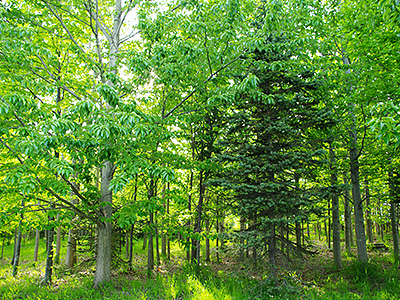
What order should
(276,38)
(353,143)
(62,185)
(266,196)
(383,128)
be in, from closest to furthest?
(383,128), (62,185), (266,196), (276,38), (353,143)

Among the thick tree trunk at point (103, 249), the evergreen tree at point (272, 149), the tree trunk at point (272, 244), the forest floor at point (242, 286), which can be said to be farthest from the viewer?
the thick tree trunk at point (103, 249)

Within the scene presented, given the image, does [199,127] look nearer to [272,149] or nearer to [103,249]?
[272,149]

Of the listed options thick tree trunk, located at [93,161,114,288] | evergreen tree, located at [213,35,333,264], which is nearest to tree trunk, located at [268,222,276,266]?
evergreen tree, located at [213,35,333,264]

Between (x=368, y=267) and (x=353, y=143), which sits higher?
(x=353, y=143)

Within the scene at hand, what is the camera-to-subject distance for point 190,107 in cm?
774

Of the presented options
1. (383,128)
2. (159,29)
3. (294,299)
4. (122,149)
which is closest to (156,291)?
(294,299)

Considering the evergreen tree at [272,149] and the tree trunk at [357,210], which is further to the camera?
the tree trunk at [357,210]

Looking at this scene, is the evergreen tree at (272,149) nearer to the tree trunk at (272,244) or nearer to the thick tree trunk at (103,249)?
the tree trunk at (272,244)

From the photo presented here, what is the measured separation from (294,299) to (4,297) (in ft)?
25.0

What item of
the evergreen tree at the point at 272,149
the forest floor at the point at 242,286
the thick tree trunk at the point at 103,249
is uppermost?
the evergreen tree at the point at 272,149

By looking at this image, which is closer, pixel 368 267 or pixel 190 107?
pixel 190 107

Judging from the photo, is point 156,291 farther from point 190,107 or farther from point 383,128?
point 383,128

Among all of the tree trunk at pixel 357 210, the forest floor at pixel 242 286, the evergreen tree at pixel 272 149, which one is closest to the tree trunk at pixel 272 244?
the evergreen tree at pixel 272 149

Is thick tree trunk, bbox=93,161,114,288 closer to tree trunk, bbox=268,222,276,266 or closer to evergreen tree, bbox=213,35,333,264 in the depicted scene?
evergreen tree, bbox=213,35,333,264
